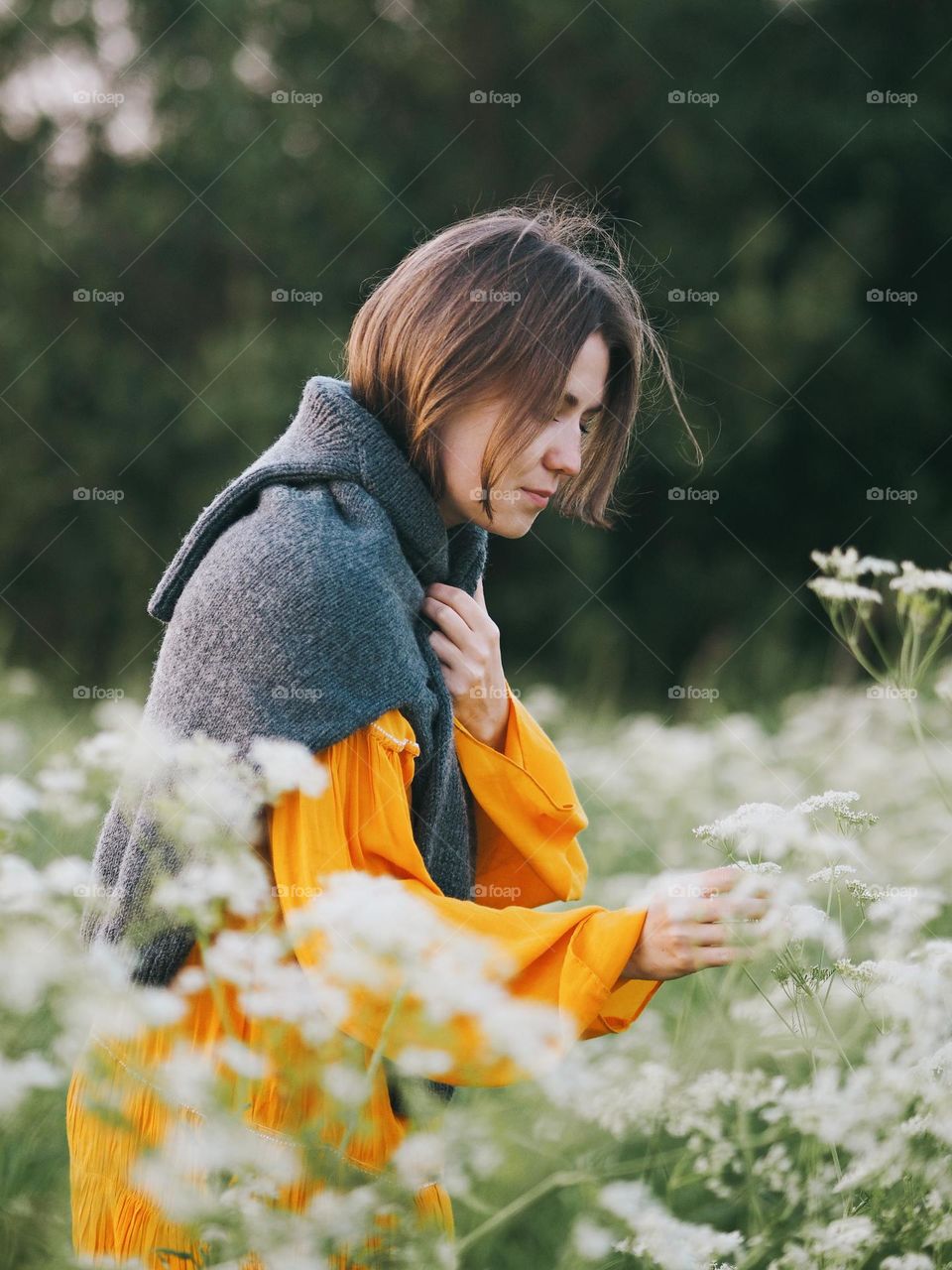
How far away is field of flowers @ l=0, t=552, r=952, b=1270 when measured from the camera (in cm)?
112

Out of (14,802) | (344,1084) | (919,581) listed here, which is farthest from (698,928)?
(14,802)

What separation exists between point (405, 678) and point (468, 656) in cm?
19

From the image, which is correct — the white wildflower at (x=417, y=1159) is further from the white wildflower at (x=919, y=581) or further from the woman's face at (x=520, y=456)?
the white wildflower at (x=919, y=581)

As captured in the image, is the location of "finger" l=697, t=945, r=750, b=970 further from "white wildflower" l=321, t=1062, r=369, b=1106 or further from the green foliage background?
the green foliage background

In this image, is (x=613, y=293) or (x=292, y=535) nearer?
(x=292, y=535)

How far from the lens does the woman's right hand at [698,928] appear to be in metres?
1.34

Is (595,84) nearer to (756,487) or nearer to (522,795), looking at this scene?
(756,487)

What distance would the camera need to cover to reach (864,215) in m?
10.1

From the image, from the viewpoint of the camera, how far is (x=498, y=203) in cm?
962

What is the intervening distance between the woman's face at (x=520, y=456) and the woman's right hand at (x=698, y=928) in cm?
47

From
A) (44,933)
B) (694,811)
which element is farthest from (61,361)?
(44,933)

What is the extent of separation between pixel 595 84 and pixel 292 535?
32.5ft

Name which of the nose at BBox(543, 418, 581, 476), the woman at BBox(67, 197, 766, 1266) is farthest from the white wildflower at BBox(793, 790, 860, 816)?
the nose at BBox(543, 418, 581, 476)

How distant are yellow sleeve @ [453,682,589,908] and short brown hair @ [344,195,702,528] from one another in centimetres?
34
